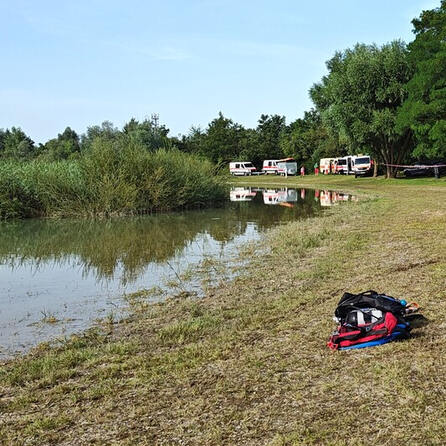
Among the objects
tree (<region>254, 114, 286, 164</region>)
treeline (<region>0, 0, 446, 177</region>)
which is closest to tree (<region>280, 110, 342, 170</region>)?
tree (<region>254, 114, 286, 164</region>)

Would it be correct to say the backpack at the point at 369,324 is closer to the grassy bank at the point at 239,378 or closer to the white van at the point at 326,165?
the grassy bank at the point at 239,378

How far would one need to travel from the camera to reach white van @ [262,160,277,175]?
233 feet

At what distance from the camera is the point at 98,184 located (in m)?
24.3

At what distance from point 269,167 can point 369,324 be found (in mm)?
67265

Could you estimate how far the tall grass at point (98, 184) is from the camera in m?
24.5

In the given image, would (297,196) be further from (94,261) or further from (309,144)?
(309,144)

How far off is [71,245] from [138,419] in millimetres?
12114

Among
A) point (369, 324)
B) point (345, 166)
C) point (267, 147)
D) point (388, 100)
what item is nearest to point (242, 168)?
point (267, 147)

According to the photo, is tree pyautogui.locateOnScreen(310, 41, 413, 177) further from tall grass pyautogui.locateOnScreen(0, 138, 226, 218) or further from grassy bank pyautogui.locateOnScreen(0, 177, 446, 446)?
grassy bank pyautogui.locateOnScreen(0, 177, 446, 446)

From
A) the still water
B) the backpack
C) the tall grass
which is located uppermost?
the tall grass

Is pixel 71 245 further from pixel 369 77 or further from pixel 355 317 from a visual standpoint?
pixel 369 77

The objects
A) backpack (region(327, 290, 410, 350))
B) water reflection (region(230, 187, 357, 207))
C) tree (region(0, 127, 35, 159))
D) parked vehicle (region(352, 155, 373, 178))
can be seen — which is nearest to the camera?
backpack (region(327, 290, 410, 350))

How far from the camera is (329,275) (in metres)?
8.86

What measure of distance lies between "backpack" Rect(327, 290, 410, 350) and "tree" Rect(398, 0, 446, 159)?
27935 mm
